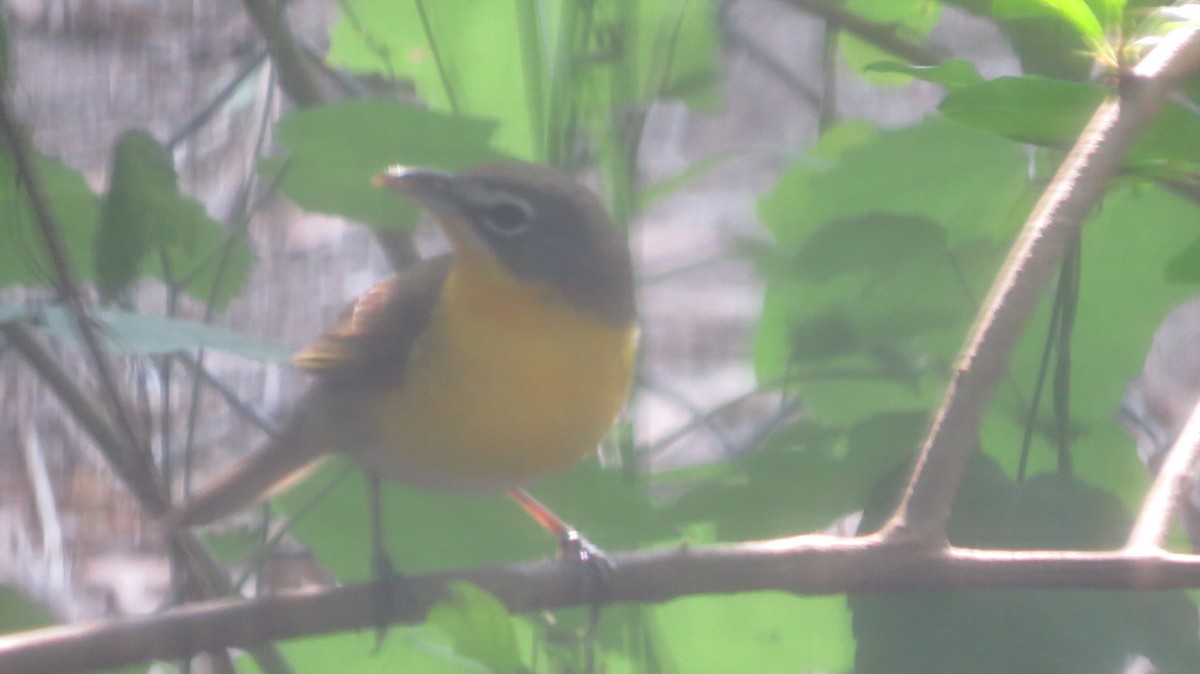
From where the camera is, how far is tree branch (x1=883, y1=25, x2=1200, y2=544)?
28.0 inches

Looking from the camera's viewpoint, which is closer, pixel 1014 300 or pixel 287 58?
pixel 1014 300

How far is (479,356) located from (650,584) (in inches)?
18.8

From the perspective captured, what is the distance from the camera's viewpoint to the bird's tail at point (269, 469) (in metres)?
1.26

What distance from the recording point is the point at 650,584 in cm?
80

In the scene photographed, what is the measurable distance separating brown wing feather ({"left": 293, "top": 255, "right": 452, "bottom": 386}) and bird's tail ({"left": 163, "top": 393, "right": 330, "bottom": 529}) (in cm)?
6

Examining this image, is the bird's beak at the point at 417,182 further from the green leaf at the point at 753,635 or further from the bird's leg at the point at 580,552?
the green leaf at the point at 753,635

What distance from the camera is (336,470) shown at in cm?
124

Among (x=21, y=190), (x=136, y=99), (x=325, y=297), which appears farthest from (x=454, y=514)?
(x=136, y=99)

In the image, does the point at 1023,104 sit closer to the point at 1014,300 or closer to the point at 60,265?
the point at 1014,300

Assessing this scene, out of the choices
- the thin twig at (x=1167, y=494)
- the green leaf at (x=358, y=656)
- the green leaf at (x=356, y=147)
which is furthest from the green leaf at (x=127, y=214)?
the thin twig at (x=1167, y=494)

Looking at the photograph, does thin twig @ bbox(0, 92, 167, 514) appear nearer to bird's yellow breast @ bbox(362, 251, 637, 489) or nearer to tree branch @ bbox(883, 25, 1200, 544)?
bird's yellow breast @ bbox(362, 251, 637, 489)

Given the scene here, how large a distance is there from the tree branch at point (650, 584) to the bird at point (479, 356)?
25cm

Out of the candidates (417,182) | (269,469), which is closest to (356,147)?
(417,182)

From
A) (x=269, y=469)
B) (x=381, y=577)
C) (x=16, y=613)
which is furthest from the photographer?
(x=269, y=469)
